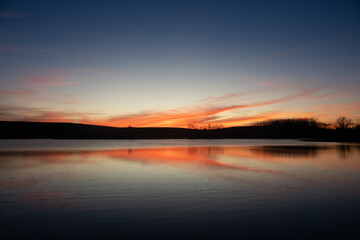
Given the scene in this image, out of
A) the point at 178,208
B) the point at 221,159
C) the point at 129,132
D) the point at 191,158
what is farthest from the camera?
the point at 129,132

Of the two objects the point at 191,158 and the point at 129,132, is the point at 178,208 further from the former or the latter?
the point at 129,132

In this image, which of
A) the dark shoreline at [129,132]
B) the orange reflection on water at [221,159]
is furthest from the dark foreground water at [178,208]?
the dark shoreline at [129,132]

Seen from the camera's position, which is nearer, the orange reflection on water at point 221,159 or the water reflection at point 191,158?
the orange reflection on water at point 221,159

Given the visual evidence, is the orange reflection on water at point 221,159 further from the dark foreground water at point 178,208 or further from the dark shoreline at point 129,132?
the dark shoreline at point 129,132

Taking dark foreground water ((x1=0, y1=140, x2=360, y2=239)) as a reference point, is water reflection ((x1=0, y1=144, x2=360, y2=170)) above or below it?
above

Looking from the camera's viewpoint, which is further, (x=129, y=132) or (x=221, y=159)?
(x=129, y=132)

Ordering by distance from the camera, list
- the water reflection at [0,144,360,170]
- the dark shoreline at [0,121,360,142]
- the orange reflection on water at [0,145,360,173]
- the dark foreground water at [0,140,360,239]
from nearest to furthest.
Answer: the dark foreground water at [0,140,360,239]
the orange reflection on water at [0,145,360,173]
the water reflection at [0,144,360,170]
the dark shoreline at [0,121,360,142]

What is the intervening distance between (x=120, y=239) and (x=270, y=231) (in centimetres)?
359

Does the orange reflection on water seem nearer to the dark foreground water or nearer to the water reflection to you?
the water reflection

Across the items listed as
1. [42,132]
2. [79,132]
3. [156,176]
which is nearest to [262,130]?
[79,132]

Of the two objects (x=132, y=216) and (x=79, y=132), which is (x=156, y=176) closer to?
(x=132, y=216)

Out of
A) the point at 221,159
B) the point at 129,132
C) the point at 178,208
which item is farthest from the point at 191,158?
the point at 129,132

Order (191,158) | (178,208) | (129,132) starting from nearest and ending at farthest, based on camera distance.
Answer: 1. (178,208)
2. (191,158)
3. (129,132)

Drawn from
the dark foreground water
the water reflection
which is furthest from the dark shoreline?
the dark foreground water
